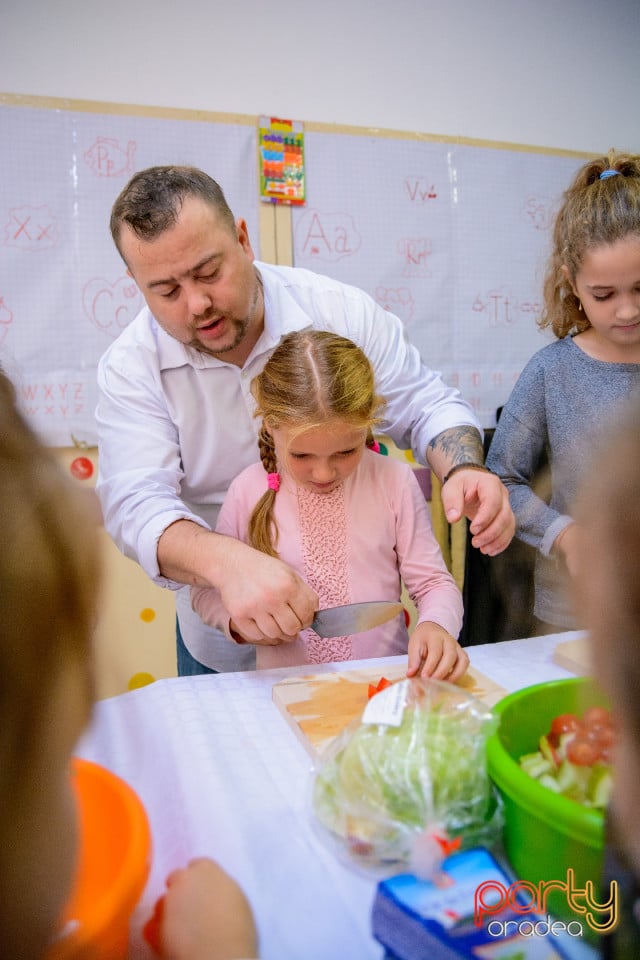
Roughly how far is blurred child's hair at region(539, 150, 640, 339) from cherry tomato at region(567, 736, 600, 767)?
1001 mm

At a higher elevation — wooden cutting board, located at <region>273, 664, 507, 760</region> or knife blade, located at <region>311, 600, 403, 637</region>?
knife blade, located at <region>311, 600, 403, 637</region>

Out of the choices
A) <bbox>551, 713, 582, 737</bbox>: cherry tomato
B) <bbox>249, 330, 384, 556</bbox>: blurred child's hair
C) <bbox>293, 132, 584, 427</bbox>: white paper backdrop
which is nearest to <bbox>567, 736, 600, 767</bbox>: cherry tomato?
<bbox>551, 713, 582, 737</bbox>: cherry tomato

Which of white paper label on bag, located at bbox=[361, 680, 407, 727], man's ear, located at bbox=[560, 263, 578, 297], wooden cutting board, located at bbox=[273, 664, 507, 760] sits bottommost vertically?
wooden cutting board, located at bbox=[273, 664, 507, 760]

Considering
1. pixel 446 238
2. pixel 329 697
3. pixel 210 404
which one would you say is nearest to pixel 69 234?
pixel 210 404

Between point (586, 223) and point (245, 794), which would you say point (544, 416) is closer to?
point (586, 223)

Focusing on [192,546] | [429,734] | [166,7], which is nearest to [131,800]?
[429,734]

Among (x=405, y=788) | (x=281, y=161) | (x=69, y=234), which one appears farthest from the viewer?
(x=281, y=161)

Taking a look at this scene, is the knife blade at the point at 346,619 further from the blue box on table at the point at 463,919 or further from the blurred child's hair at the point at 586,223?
the blurred child's hair at the point at 586,223

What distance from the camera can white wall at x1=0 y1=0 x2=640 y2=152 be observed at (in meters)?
2.01

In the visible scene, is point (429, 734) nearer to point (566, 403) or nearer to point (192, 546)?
point (192, 546)

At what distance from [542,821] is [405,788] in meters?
0.12

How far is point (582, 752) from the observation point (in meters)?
0.53

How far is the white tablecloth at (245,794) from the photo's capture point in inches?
21.4

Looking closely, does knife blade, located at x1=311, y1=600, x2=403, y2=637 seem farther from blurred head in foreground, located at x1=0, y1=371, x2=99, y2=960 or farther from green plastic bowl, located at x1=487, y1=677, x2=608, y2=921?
blurred head in foreground, located at x1=0, y1=371, x2=99, y2=960
